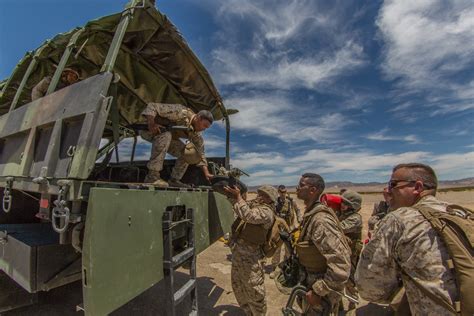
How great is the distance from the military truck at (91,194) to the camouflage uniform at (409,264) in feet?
4.58

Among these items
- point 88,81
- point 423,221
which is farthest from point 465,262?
point 88,81

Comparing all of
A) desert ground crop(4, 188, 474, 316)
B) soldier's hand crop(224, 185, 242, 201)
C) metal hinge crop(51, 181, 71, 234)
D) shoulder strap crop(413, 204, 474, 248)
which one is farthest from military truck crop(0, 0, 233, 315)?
shoulder strap crop(413, 204, 474, 248)

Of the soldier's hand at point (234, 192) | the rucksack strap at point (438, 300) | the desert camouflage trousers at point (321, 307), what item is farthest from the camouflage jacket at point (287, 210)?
the rucksack strap at point (438, 300)

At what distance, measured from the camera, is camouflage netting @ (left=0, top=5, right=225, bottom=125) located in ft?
9.55

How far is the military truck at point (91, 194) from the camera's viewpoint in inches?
69.6

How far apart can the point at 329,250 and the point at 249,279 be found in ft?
4.79

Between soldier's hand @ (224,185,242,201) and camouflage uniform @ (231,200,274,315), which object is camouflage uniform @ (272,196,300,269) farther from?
soldier's hand @ (224,185,242,201)

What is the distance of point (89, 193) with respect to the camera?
5.76ft

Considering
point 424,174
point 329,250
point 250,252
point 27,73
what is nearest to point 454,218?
point 424,174

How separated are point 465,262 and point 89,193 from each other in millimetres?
1994

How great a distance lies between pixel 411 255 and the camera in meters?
1.60

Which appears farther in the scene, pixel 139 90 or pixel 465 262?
pixel 139 90

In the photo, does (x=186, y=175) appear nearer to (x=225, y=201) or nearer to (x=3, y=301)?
(x=225, y=201)

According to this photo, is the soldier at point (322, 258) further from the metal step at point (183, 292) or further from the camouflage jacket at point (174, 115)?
the camouflage jacket at point (174, 115)
